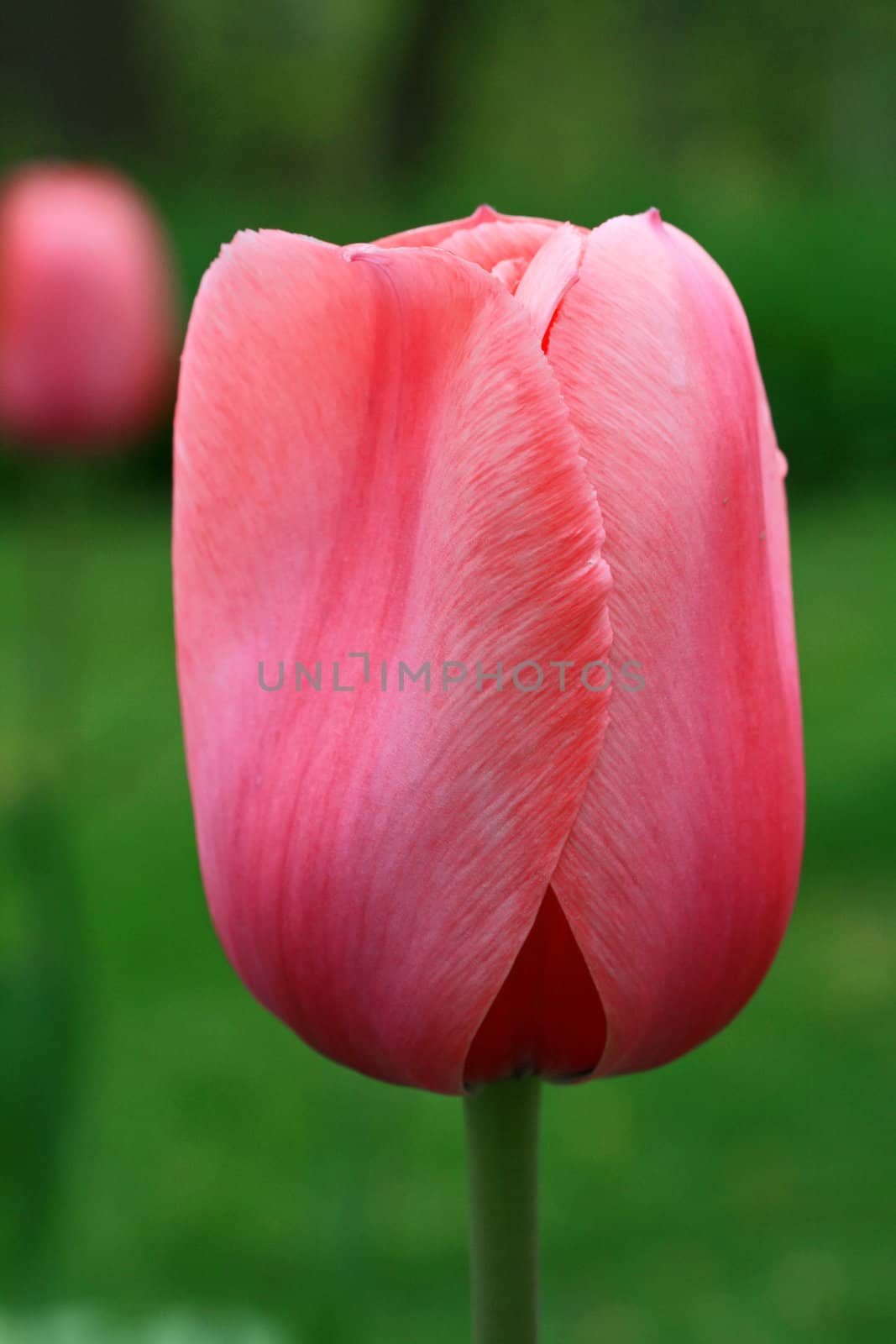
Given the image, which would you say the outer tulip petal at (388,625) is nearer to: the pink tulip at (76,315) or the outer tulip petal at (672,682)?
the outer tulip petal at (672,682)

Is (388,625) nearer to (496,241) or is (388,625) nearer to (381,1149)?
(496,241)

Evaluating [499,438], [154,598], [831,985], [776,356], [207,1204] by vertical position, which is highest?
[776,356]

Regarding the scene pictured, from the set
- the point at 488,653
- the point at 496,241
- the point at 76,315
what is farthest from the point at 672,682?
the point at 76,315

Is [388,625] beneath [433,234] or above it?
beneath

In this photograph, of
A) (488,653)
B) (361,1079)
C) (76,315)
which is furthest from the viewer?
(76,315)

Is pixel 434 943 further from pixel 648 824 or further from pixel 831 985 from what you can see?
pixel 831 985

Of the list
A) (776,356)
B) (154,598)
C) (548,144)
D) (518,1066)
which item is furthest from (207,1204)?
(548,144)
